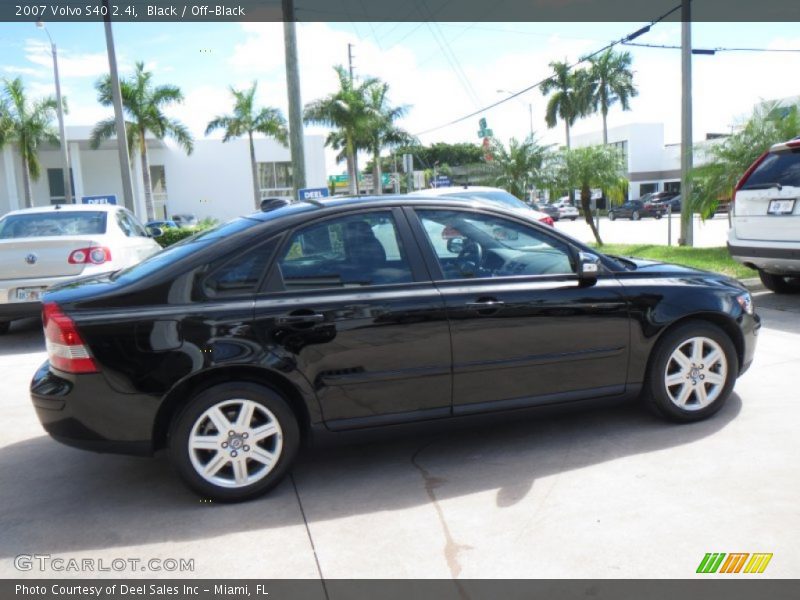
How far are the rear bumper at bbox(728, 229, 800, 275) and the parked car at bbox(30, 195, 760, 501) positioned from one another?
3666 mm

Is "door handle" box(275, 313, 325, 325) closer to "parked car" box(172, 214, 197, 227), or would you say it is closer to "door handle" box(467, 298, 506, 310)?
"door handle" box(467, 298, 506, 310)

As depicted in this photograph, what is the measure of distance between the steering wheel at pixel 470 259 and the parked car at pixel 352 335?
0.01m

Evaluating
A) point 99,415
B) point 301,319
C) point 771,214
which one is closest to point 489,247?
point 301,319

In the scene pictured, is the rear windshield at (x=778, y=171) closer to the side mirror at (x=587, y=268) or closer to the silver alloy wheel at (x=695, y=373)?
the silver alloy wheel at (x=695, y=373)

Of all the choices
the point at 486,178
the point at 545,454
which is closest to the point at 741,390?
the point at 545,454

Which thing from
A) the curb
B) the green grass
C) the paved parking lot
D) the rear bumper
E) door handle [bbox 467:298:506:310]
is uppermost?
door handle [bbox 467:298:506:310]

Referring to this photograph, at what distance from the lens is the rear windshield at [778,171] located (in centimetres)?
760

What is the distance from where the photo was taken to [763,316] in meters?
7.77

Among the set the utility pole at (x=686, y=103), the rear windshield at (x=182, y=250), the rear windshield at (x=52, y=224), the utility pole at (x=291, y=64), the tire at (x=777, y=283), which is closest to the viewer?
the rear windshield at (x=182, y=250)

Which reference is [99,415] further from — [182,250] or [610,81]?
[610,81]

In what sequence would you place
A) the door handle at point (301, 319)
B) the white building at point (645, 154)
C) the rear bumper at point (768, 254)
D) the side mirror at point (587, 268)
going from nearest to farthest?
the door handle at point (301, 319) → the side mirror at point (587, 268) → the rear bumper at point (768, 254) → the white building at point (645, 154)

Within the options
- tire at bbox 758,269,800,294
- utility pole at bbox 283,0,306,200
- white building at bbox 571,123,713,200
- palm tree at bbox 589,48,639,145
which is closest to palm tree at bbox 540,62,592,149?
palm tree at bbox 589,48,639,145

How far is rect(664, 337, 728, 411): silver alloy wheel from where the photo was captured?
4.41 m

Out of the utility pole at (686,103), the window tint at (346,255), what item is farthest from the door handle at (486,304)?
the utility pole at (686,103)
